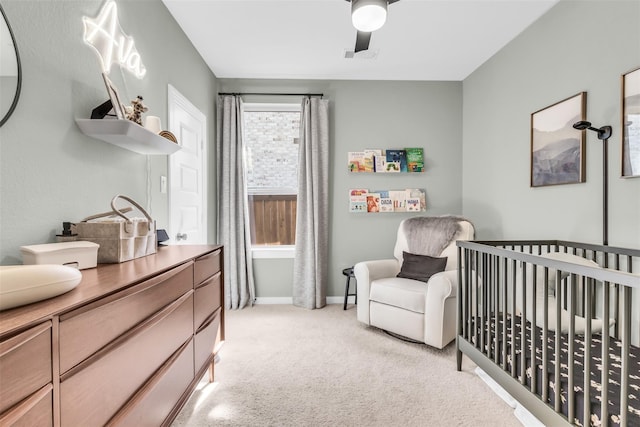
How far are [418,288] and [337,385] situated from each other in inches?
39.7

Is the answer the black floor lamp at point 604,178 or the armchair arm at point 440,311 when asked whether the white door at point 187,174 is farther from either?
the black floor lamp at point 604,178

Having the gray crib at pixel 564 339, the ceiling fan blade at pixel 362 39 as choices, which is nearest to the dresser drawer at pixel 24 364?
the gray crib at pixel 564 339

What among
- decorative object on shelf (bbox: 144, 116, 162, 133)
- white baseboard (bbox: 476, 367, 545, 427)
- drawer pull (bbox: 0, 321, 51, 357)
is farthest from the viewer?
decorative object on shelf (bbox: 144, 116, 162, 133)

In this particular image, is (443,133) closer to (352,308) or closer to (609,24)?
(609,24)

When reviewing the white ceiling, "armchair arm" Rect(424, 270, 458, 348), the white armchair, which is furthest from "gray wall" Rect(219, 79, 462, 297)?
"armchair arm" Rect(424, 270, 458, 348)

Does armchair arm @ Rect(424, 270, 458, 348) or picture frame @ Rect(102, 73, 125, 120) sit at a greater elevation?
picture frame @ Rect(102, 73, 125, 120)

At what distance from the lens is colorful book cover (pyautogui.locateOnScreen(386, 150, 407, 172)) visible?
11.6 feet

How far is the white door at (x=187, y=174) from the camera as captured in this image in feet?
7.91

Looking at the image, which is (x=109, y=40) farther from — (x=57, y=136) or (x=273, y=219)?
(x=273, y=219)

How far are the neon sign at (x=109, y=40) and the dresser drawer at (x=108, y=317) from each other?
114 cm

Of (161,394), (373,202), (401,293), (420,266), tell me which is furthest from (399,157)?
(161,394)

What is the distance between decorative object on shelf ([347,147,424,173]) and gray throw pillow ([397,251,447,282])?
1055 mm

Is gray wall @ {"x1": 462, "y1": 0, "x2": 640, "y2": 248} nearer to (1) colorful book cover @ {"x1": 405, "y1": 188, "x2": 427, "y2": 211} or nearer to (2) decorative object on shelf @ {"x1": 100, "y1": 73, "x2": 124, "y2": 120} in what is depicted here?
(1) colorful book cover @ {"x1": 405, "y1": 188, "x2": 427, "y2": 211}

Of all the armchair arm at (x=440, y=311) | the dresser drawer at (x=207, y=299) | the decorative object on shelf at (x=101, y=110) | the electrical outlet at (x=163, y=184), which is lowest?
the armchair arm at (x=440, y=311)
